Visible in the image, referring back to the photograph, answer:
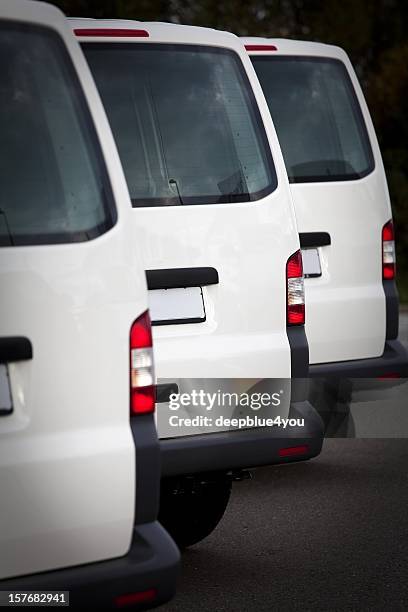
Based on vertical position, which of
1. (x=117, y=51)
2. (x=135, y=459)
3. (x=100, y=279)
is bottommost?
(x=135, y=459)

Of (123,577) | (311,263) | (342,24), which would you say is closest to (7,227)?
(123,577)

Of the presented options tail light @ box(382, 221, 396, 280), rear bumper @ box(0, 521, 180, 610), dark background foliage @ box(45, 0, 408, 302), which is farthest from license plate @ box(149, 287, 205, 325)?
dark background foliage @ box(45, 0, 408, 302)

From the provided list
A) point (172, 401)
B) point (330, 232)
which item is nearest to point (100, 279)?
point (172, 401)

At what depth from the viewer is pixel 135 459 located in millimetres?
4336

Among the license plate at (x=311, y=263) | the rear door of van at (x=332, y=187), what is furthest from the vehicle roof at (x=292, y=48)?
the license plate at (x=311, y=263)

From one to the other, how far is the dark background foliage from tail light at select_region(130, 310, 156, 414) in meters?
22.1

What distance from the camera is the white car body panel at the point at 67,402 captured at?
13.4 ft

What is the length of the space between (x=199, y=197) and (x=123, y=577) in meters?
2.74

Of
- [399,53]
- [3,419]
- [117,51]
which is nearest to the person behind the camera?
[3,419]

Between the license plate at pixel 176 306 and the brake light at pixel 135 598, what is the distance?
2.19 meters

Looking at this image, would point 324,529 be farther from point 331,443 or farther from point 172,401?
point 331,443

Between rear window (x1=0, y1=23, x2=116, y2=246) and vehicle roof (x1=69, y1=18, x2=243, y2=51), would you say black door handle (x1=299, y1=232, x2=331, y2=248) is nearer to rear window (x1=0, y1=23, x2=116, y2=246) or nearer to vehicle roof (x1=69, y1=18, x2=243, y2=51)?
vehicle roof (x1=69, y1=18, x2=243, y2=51)

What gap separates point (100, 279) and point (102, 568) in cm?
85

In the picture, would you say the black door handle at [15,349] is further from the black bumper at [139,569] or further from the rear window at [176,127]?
the rear window at [176,127]
